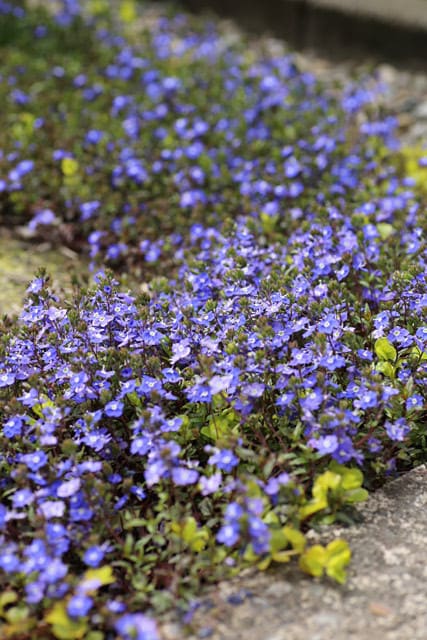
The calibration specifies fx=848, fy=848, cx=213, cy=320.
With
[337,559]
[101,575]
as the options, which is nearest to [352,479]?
[337,559]

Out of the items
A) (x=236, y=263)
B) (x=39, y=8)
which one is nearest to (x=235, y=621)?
(x=236, y=263)

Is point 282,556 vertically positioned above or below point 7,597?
above

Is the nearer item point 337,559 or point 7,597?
point 7,597

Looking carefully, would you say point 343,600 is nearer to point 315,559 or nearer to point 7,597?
point 315,559

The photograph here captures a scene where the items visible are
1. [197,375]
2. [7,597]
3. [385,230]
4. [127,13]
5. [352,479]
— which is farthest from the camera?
[127,13]

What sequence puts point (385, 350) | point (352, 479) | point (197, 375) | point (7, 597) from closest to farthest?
point (7, 597), point (352, 479), point (197, 375), point (385, 350)

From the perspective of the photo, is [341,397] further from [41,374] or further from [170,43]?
[170,43]

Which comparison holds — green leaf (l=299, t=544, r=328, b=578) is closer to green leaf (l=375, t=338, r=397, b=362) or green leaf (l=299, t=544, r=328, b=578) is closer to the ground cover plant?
the ground cover plant

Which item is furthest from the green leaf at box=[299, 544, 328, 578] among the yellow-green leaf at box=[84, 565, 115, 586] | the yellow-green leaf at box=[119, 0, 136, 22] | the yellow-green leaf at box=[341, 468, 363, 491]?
the yellow-green leaf at box=[119, 0, 136, 22]
